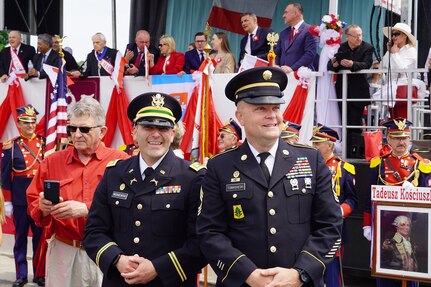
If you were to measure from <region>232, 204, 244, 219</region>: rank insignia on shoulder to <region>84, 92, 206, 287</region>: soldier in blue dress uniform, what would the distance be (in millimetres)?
443

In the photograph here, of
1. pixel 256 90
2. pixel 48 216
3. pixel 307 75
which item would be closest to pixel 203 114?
pixel 307 75

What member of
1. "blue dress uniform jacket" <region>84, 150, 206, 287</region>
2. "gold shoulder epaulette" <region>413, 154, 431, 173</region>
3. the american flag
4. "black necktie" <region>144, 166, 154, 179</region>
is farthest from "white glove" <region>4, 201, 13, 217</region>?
"black necktie" <region>144, 166, 154, 179</region>

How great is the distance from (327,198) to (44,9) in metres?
12.2

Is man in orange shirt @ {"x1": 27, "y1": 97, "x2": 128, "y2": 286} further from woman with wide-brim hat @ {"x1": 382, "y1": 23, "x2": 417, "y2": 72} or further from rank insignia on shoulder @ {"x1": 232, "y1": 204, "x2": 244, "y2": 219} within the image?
woman with wide-brim hat @ {"x1": 382, "y1": 23, "x2": 417, "y2": 72}

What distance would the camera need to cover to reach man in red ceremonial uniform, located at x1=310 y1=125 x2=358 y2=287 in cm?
769

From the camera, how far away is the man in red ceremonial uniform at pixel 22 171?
385 inches

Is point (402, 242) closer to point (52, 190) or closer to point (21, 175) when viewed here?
point (52, 190)

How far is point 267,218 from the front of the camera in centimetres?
376

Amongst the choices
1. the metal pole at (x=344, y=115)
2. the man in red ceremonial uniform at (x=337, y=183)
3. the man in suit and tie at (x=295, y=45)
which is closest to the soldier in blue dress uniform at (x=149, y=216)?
the man in red ceremonial uniform at (x=337, y=183)

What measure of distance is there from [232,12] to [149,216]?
11.8 m

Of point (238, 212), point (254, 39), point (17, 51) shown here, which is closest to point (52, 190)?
point (238, 212)

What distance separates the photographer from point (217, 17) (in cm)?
1555

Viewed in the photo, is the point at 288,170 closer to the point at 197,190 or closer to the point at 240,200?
the point at 240,200

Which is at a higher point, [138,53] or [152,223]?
[138,53]
